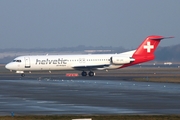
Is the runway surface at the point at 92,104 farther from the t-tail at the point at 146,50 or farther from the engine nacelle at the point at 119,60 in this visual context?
the t-tail at the point at 146,50

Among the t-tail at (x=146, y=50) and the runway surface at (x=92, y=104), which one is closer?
the runway surface at (x=92, y=104)

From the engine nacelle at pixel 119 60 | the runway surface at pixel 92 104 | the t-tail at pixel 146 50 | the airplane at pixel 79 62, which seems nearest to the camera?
the runway surface at pixel 92 104

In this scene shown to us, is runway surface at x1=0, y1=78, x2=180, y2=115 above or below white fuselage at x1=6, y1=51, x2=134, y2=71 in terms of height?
below

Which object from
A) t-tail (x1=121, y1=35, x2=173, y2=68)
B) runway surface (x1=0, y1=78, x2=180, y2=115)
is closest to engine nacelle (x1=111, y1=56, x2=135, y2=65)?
t-tail (x1=121, y1=35, x2=173, y2=68)

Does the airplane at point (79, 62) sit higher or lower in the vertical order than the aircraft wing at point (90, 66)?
higher

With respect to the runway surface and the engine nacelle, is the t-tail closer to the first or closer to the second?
the engine nacelle

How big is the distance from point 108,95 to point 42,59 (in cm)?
3397

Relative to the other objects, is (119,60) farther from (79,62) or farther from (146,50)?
(79,62)

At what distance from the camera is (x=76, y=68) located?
68.9 metres

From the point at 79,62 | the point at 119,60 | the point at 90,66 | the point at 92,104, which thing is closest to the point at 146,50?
the point at 119,60

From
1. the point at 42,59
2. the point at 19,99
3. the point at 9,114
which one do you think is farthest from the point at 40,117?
the point at 42,59

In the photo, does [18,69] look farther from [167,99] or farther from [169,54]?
[169,54]

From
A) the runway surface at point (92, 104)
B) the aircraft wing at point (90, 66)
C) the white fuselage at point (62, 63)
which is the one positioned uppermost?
the white fuselage at point (62, 63)

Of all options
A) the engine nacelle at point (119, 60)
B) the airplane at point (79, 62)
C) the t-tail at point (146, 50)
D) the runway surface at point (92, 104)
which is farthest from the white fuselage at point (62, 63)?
the runway surface at point (92, 104)
